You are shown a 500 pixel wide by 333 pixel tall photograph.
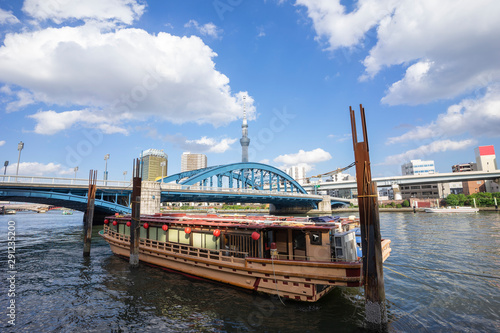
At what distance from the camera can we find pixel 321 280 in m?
10.1

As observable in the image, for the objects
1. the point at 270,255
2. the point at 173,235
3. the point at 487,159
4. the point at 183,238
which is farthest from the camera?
the point at 487,159

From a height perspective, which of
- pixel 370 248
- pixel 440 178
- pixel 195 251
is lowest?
pixel 195 251

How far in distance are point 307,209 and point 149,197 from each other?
6233cm

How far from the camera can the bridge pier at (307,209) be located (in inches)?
3338

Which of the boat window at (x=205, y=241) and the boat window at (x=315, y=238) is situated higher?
the boat window at (x=315, y=238)

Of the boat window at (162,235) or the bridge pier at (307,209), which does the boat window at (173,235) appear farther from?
the bridge pier at (307,209)

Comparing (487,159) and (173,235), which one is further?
(487,159)

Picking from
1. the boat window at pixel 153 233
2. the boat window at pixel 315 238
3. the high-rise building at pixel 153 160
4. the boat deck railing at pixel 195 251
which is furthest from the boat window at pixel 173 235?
the high-rise building at pixel 153 160

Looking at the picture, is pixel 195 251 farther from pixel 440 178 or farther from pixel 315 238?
pixel 440 178

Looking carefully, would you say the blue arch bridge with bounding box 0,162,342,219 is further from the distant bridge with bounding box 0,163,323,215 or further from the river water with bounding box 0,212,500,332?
the river water with bounding box 0,212,500,332

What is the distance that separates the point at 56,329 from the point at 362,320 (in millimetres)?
11573

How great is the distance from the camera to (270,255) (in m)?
12.6

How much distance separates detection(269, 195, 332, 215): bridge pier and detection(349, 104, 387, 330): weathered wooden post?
7783 centimetres

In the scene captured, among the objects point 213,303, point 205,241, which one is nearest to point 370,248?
point 213,303
